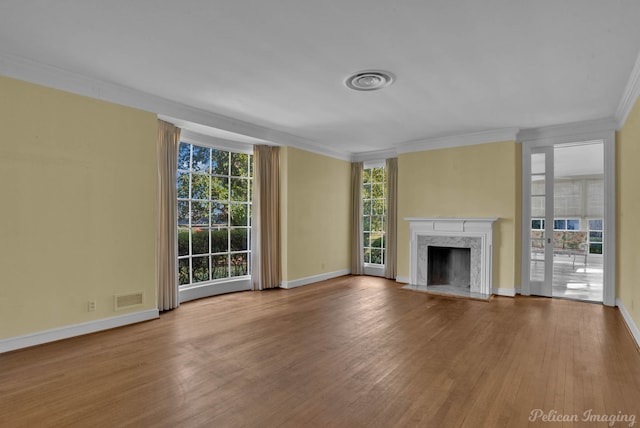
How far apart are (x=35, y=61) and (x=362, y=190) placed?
19.4 feet

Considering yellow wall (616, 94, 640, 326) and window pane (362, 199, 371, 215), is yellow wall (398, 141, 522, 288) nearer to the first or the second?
window pane (362, 199, 371, 215)

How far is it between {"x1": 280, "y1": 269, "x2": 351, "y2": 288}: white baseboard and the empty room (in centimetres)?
6

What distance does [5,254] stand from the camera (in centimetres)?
321

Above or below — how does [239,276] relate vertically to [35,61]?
below

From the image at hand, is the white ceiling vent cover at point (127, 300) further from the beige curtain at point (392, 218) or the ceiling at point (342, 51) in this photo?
the beige curtain at point (392, 218)

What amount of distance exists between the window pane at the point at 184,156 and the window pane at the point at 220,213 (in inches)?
28.9

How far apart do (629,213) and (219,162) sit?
5.70 m

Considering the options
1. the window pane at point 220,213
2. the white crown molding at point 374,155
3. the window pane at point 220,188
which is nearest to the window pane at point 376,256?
the white crown molding at point 374,155

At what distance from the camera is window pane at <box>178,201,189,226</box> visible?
5.11 m

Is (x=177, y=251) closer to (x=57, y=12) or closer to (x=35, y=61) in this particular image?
(x=35, y=61)

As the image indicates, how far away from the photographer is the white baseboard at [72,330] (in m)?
3.25

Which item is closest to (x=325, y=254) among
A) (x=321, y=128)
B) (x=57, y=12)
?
(x=321, y=128)

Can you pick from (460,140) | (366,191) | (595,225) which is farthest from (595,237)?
(366,191)

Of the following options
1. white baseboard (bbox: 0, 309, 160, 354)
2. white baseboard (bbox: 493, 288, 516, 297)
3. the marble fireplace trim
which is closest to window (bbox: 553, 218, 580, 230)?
white baseboard (bbox: 493, 288, 516, 297)
